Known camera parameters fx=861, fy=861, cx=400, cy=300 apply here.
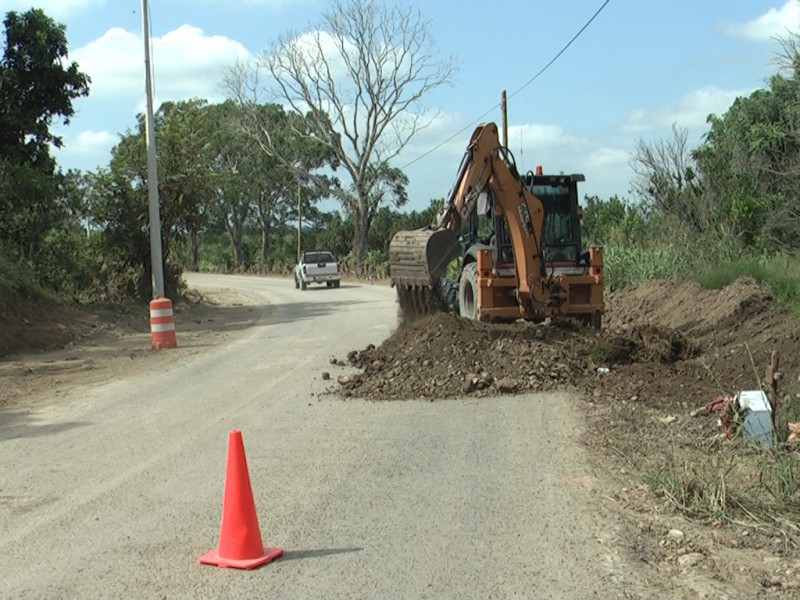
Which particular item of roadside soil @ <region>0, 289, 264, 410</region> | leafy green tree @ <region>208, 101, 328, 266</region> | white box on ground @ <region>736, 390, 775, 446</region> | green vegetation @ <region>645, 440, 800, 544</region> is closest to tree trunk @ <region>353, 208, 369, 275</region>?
leafy green tree @ <region>208, 101, 328, 266</region>

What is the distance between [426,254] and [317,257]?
3065 cm

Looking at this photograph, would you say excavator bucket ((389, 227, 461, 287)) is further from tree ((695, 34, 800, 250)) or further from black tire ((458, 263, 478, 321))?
tree ((695, 34, 800, 250))

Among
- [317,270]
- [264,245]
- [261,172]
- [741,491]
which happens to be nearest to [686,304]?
[741,491]

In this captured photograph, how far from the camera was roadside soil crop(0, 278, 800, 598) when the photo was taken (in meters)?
5.54

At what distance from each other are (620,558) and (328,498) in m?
2.35

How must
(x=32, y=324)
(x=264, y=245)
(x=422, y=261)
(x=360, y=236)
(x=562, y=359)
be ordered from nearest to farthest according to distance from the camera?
1. (x=562, y=359)
2. (x=422, y=261)
3. (x=32, y=324)
4. (x=360, y=236)
5. (x=264, y=245)

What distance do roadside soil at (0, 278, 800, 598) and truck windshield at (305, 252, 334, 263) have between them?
21392mm

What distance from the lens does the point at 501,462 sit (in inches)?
302

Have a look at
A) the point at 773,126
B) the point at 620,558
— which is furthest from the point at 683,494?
the point at 773,126

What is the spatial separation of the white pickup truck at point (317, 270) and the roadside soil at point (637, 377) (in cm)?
2078

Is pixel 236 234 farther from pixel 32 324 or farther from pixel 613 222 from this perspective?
pixel 32 324

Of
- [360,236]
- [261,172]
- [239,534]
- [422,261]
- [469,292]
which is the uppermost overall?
[261,172]

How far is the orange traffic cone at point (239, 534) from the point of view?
526cm

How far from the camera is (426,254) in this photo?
1355cm
